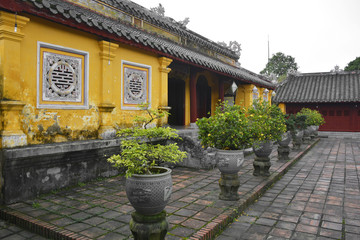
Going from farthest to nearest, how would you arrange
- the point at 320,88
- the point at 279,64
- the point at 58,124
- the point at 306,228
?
Answer: the point at 279,64 → the point at 320,88 → the point at 58,124 → the point at 306,228

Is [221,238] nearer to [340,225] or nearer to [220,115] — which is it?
[340,225]

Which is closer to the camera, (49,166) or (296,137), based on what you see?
(49,166)

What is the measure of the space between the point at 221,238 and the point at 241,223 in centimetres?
63

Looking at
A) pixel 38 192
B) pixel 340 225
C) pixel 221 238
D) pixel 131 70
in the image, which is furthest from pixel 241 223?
pixel 131 70

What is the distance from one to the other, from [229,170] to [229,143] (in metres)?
0.49

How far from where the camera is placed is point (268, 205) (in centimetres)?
500

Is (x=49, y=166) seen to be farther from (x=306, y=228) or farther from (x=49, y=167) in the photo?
(x=306, y=228)

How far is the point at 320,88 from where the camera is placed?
897 inches

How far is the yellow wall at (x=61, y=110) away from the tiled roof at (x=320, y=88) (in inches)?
712

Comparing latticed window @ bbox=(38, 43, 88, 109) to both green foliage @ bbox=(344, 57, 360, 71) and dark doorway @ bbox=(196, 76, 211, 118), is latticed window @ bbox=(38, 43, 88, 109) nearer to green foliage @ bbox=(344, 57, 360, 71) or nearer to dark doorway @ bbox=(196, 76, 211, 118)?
dark doorway @ bbox=(196, 76, 211, 118)

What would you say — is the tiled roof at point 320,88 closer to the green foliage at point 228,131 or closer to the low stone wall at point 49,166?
the green foliage at point 228,131

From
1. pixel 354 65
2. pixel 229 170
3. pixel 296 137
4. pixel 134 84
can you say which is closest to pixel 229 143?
pixel 229 170

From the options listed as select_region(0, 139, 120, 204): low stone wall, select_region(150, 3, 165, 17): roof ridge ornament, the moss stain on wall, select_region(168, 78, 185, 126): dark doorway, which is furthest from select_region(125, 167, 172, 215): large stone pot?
select_region(150, 3, 165, 17): roof ridge ornament

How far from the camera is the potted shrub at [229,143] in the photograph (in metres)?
4.82
